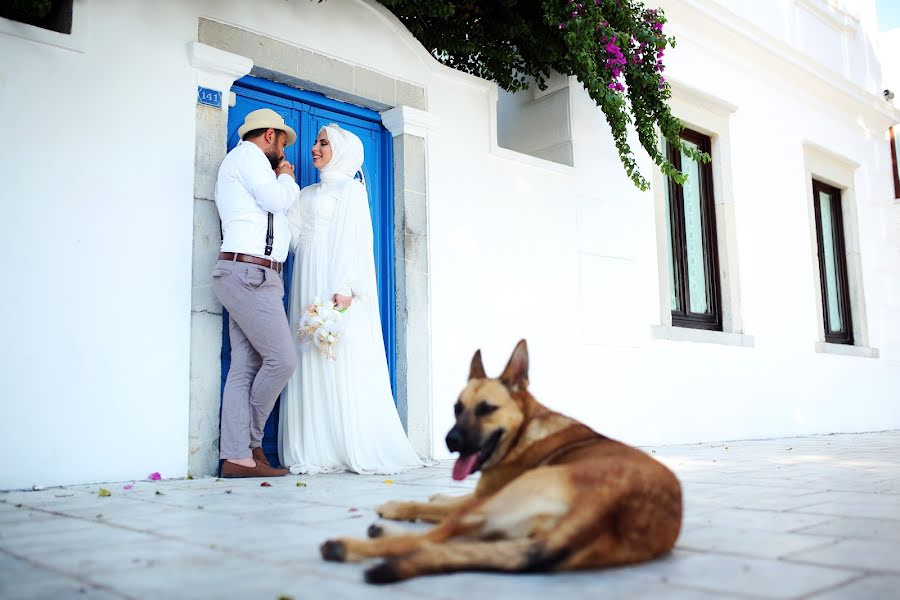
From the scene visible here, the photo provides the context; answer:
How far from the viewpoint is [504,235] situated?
21.1 feet

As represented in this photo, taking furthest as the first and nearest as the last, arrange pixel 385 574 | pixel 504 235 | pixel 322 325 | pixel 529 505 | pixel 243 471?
pixel 504 235 < pixel 322 325 < pixel 243 471 < pixel 529 505 < pixel 385 574

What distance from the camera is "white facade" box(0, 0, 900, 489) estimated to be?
4.14 meters

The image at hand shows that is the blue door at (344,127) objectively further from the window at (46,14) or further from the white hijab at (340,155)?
the window at (46,14)

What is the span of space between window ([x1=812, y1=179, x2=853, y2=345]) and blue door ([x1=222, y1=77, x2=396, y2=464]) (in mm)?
7101

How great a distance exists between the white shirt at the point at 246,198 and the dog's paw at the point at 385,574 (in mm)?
3026

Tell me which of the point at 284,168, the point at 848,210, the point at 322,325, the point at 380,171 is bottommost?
the point at 322,325

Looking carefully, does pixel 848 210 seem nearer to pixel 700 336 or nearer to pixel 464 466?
pixel 700 336

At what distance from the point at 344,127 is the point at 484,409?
3.90 m

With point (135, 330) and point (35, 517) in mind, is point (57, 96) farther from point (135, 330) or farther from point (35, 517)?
point (35, 517)

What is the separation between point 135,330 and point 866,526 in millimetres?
3639

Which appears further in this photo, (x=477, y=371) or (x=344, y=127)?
(x=344, y=127)

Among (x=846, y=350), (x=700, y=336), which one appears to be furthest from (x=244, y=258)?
(x=846, y=350)

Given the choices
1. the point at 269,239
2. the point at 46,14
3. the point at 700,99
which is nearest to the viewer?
the point at 46,14

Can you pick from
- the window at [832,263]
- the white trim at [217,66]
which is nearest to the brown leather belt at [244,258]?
the white trim at [217,66]
